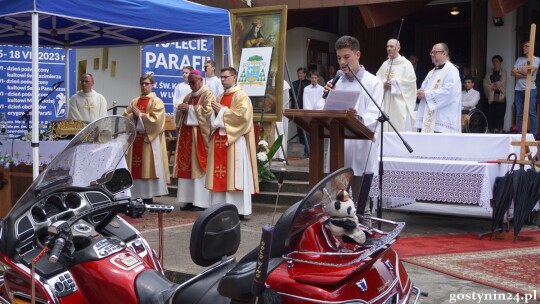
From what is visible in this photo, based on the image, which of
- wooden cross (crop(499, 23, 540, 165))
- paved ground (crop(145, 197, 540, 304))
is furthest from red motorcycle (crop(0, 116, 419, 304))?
wooden cross (crop(499, 23, 540, 165))

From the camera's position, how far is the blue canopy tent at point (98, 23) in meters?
7.77

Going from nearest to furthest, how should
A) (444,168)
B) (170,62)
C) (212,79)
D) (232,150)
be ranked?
(444,168), (232,150), (212,79), (170,62)

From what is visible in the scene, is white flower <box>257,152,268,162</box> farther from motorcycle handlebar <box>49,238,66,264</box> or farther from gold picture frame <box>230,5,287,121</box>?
motorcycle handlebar <box>49,238,66,264</box>

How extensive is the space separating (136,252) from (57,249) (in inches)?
26.3

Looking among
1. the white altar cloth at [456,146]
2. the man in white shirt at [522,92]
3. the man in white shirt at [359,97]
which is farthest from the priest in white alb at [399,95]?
the man in white shirt at [522,92]

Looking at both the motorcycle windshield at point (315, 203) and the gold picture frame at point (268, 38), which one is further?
the gold picture frame at point (268, 38)

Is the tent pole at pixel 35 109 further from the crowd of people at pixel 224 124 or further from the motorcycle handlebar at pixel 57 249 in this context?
the motorcycle handlebar at pixel 57 249

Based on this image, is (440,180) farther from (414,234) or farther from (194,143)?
(194,143)

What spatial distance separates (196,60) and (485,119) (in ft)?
19.0

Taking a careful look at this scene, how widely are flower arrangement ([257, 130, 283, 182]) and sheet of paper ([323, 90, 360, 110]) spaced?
4.26 meters

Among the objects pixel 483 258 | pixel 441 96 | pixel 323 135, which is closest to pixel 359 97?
pixel 323 135

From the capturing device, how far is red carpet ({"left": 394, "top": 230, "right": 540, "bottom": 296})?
6.11 meters

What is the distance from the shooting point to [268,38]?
13203 mm

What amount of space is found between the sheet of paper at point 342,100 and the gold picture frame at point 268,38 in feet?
17.4
